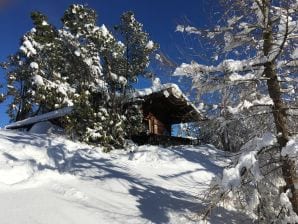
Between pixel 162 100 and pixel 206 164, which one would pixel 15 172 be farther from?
pixel 162 100

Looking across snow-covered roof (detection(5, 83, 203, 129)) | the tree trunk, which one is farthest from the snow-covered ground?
snow-covered roof (detection(5, 83, 203, 129))

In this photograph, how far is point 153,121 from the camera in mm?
22016

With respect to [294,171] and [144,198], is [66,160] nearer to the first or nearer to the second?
[144,198]

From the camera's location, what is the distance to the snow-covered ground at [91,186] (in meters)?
6.00

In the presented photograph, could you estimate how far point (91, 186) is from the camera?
304 inches

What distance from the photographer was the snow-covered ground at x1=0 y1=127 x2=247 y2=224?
6.00 metres

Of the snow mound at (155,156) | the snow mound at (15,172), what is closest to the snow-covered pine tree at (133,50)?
the snow mound at (155,156)

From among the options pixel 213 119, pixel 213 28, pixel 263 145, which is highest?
pixel 213 28

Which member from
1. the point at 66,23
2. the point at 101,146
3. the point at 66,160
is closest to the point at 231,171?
the point at 66,160

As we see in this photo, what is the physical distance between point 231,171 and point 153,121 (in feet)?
53.6

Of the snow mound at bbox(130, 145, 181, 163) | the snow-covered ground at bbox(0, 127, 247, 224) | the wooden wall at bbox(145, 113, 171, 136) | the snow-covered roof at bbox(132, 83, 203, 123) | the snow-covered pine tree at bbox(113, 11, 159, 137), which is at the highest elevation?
the snow-covered pine tree at bbox(113, 11, 159, 137)

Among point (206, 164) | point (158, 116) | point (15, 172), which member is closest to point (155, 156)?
point (206, 164)

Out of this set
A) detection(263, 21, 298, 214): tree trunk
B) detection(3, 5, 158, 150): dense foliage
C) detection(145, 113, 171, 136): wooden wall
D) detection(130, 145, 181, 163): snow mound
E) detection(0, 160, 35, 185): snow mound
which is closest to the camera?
→ detection(263, 21, 298, 214): tree trunk

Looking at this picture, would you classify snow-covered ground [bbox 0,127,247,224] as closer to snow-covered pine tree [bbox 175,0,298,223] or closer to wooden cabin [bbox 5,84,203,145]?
snow-covered pine tree [bbox 175,0,298,223]
